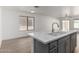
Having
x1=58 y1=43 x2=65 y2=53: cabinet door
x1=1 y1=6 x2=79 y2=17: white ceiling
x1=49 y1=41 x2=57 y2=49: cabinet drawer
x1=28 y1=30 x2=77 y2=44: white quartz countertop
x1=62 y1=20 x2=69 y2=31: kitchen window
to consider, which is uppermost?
x1=1 y1=6 x2=79 y2=17: white ceiling

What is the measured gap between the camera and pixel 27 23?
47.6 inches

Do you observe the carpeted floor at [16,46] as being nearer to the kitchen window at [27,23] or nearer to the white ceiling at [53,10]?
the kitchen window at [27,23]

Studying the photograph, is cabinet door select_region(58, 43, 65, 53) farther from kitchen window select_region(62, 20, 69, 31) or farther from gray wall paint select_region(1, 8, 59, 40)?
gray wall paint select_region(1, 8, 59, 40)

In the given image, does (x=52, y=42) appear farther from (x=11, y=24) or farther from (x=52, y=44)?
(x=11, y=24)

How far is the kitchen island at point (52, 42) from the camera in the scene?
119 cm

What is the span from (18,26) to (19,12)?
0.18 meters

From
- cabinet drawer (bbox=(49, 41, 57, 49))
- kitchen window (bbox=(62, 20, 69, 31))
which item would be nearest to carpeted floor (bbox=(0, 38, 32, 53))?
cabinet drawer (bbox=(49, 41, 57, 49))

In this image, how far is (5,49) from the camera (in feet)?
3.77

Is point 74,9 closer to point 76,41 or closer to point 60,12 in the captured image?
point 60,12

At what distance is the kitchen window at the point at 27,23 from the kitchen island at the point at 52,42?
0.29 feet

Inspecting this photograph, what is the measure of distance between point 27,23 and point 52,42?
1.38ft

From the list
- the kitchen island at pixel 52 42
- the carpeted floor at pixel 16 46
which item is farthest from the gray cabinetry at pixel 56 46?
the carpeted floor at pixel 16 46

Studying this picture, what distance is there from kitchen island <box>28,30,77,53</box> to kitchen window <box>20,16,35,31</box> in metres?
0.09

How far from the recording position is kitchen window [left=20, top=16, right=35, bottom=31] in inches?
46.6
